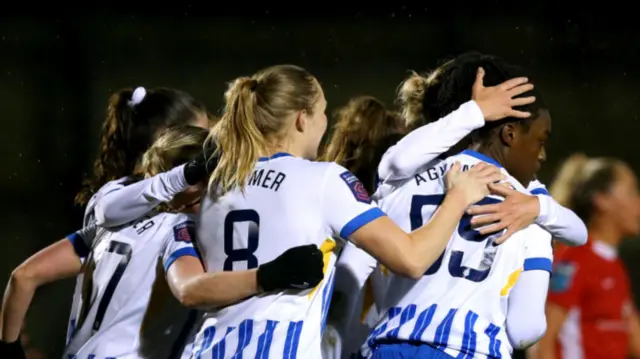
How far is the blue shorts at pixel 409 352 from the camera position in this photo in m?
2.76

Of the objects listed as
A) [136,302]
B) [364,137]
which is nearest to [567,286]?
[364,137]

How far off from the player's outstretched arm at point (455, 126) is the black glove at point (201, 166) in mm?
439

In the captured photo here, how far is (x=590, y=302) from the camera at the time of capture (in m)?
4.39

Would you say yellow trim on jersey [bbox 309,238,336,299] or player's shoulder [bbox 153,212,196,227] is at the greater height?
yellow trim on jersey [bbox 309,238,336,299]

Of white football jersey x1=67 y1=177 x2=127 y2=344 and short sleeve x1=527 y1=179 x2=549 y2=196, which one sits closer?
short sleeve x1=527 y1=179 x2=549 y2=196

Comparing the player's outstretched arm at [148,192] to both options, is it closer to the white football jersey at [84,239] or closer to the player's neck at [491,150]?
the white football jersey at [84,239]

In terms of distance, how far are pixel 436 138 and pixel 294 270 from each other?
521 millimetres

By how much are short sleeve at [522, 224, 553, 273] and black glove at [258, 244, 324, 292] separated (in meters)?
0.56

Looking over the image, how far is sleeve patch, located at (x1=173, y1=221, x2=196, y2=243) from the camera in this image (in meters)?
2.89

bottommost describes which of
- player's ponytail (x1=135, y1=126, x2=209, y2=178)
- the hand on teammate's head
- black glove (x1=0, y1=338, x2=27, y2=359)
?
black glove (x1=0, y1=338, x2=27, y2=359)

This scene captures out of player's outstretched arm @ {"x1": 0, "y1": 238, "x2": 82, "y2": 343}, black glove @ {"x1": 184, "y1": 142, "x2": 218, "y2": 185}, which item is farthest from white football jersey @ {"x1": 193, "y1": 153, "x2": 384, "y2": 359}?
player's outstretched arm @ {"x1": 0, "y1": 238, "x2": 82, "y2": 343}

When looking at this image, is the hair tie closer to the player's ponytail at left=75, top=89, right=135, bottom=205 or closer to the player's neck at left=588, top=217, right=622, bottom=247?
the player's ponytail at left=75, top=89, right=135, bottom=205

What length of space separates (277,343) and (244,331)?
0.09 m

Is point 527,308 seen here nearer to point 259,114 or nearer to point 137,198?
point 259,114
